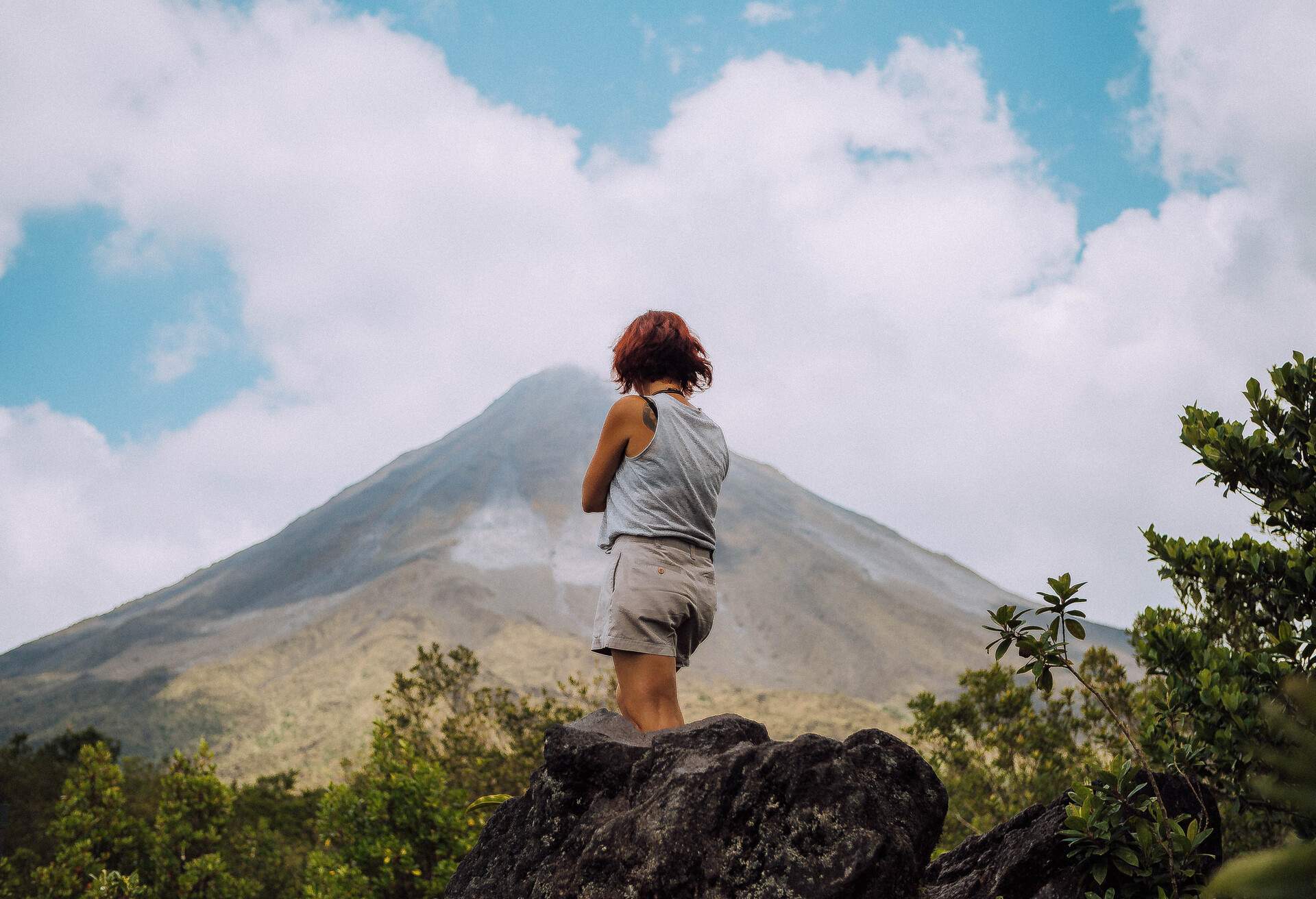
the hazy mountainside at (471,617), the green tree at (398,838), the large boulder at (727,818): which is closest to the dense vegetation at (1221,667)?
the large boulder at (727,818)

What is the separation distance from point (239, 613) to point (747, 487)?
150 ft

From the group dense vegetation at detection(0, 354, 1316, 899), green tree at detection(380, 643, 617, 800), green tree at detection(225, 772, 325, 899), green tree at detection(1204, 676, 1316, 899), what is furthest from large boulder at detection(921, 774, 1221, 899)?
→ green tree at detection(380, 643, 617, 800)

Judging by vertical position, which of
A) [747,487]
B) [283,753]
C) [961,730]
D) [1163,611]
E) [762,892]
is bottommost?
[283,753]

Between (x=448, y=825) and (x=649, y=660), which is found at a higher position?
(x=649, y=660)

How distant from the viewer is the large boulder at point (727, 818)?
8.43ft

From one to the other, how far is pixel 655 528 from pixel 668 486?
0.16 meters

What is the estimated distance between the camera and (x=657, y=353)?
11.7 ft

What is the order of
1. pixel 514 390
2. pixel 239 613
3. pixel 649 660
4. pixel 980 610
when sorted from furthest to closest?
pixel 514 390 < pixel 980 610 < pixel 239 613 < pixel 649 660

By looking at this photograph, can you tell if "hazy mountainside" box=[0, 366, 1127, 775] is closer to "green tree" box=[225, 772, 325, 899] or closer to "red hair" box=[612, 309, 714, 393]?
"green tree" box=[225, 772, 325, 899]

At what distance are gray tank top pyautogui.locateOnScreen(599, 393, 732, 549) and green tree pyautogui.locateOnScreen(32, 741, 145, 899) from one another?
806 centimetres

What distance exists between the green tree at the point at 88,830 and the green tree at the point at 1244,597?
29.8ft

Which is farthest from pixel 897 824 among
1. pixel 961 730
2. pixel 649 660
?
pixel 961 730

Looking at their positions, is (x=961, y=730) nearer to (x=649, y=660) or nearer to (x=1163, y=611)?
(x=1163, y=611)

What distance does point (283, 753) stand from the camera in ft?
140
